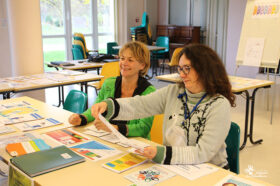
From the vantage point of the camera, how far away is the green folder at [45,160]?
4.94 feet

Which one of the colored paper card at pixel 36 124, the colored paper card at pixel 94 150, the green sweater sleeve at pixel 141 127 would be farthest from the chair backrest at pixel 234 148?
the colored paper card at pixel 36 124

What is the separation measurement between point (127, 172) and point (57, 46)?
25.2 feet

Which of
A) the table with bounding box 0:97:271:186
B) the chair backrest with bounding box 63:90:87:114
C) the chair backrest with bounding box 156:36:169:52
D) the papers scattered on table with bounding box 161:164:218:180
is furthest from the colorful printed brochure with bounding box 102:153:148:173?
the chair backrest with bounding box 156:36:169:52

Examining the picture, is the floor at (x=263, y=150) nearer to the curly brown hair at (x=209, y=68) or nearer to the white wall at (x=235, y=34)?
the curly brown hair at (x=209, y=68)

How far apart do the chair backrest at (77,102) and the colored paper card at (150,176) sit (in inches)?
56.1

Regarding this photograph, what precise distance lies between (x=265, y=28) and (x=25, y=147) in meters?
4.45

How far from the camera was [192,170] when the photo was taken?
1.52 m

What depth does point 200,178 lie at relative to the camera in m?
1.45

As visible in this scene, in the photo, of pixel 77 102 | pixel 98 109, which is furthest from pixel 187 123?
pixel 77 102

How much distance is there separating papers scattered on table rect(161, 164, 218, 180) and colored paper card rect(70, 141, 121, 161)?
0.34 meters

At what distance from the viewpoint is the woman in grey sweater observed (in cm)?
158

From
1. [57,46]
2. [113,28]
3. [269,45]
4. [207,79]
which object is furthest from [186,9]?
[207,79]

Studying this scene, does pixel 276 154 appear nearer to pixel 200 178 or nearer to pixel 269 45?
pixel 269 45

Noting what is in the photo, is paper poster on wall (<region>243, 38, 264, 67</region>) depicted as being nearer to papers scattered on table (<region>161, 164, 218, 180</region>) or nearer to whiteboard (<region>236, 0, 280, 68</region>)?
whiteboard (<region>236, 0, 280, 68</region>)
